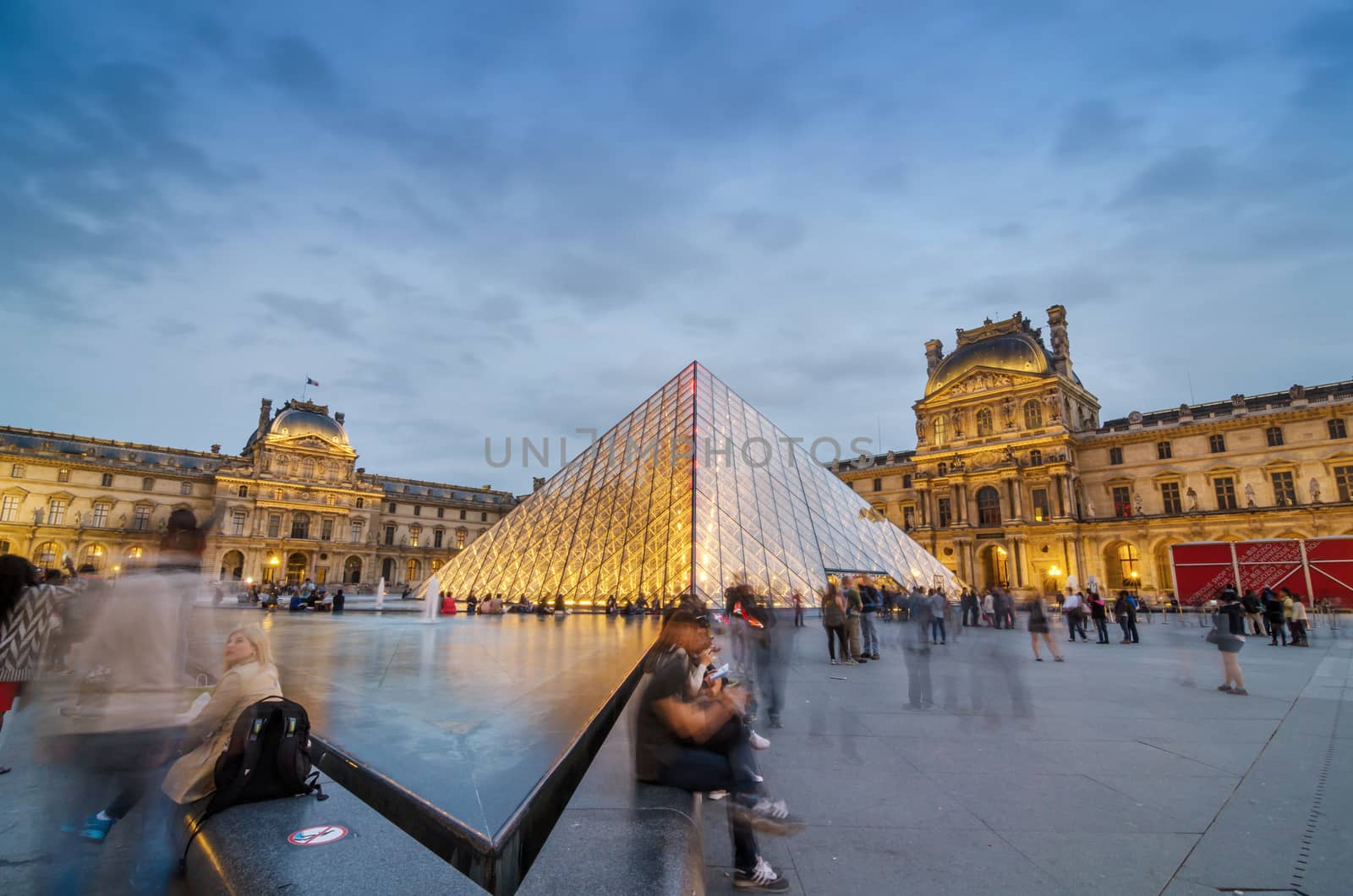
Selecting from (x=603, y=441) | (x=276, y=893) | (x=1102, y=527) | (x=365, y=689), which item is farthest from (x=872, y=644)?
(x=1102, y=527)

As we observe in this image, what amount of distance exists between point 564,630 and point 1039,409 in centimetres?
3378

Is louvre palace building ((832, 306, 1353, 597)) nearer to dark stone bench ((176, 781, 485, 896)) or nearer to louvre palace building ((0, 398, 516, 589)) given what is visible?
dark stone bench ((176, 781, 485, 896))

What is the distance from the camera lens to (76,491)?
4169 centimetres

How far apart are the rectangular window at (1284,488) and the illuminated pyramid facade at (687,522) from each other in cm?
2039

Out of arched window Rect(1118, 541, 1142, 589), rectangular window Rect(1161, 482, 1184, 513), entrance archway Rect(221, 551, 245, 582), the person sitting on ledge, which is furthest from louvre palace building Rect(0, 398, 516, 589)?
rectangular window Rect(1161, 482, 1184, 513)

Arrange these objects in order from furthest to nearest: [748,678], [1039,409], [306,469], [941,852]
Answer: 1. [306,469]
2. [1039,409]
3. [748,678]
4. [941,852]

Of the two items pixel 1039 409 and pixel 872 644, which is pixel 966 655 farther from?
pixel 1039 409

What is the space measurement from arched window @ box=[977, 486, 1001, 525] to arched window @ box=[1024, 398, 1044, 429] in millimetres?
4232

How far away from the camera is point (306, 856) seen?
199 centimetres

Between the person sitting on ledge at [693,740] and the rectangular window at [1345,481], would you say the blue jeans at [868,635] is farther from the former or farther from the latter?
the rectangular window at [1345,481]

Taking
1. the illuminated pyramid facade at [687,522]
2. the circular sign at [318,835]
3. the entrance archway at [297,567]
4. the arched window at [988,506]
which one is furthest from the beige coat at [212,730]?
the entrance archway at [297,567]

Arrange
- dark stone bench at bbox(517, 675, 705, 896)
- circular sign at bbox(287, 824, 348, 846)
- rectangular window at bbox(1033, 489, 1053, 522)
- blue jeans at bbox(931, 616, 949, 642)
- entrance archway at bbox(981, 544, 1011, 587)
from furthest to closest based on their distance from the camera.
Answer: entrance archway at bbox(981, 544, 1011, 587)
rectangular window at bbox(1033, 489, 1053, 522)
blue jeans at bbox(931, 616, 949, 642)
circular sign at bbox(287, 824, 348, 846)
dark stone bench at bbox(517, 675, 705, 896)

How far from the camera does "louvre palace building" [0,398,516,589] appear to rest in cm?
4019

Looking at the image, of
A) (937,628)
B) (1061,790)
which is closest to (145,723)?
(1061,790)
